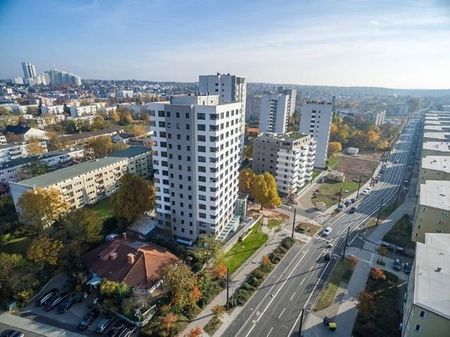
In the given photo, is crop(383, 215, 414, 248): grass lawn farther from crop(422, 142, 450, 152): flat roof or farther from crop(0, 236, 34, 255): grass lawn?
crop(0, 236, 34, 255): grass lawn

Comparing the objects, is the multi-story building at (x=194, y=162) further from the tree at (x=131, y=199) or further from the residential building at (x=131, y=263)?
the residential building at (x=131, y=263)

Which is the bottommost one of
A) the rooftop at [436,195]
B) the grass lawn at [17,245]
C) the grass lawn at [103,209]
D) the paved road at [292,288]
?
the paved road at [292,288]

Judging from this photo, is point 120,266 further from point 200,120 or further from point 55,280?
point 200,120

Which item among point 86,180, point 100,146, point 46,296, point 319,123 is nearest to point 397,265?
point 46,296

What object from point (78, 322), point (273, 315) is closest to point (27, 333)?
point (78, 322)

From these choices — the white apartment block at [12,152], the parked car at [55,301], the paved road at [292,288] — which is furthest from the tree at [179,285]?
the white apartment block at [12,152]

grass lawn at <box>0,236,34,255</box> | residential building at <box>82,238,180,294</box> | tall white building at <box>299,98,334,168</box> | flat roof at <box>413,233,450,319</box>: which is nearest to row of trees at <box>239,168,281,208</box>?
residential building at <box>82,238,180,294</box>

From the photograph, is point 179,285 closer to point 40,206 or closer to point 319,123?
point 40,206
